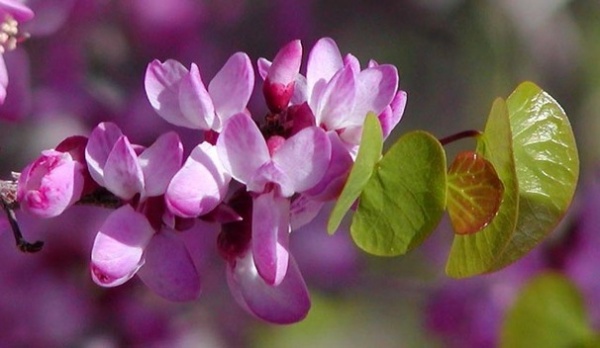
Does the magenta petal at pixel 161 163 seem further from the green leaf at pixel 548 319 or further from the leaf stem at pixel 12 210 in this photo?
the green leaf at pixel 548 319

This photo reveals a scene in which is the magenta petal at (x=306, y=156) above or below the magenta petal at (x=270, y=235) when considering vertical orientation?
above

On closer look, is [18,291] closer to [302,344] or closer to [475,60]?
[302,344]

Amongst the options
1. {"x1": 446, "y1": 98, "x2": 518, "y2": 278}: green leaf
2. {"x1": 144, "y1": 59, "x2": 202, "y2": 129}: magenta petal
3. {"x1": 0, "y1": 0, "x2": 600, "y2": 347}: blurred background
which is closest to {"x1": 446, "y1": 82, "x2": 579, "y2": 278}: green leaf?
{"x1": 446, "y1": 98, "x2": 518, "y2": 278}: green leaf

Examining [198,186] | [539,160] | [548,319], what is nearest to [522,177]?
[539,160]

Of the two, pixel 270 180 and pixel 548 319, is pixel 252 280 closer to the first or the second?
pixel 270 180

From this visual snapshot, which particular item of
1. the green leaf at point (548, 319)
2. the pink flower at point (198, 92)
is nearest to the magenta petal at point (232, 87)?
the pink flower at point (198, 92)

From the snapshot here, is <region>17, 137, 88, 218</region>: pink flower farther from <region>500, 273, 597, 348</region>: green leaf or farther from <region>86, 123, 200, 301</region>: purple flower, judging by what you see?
<region>500, 273, 597, 348</region>: green leaf

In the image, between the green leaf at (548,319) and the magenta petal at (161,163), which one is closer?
the magenta petal at (161,163)
